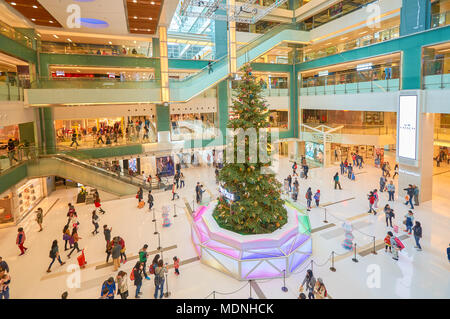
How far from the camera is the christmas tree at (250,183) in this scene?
978 cm

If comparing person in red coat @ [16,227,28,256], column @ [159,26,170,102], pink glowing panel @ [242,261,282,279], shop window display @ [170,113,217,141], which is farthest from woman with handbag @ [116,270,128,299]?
shop window display @ [170,113,217,141]

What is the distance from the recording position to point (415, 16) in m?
15.1

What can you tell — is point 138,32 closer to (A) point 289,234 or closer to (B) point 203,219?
(B) point 203,219

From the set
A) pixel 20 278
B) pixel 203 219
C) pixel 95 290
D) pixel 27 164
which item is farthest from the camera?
pixel 27 164

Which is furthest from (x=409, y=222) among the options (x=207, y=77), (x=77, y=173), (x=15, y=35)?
(x=15, y=35)

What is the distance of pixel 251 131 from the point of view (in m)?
9.92

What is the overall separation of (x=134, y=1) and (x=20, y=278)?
13171 millimetres

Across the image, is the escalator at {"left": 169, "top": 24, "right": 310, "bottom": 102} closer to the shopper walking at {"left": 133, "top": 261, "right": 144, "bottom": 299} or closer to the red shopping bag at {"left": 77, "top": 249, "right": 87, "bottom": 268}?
the red shopping bag at {"left": 77, "top": 249, "right": 87, "bottom": 268}

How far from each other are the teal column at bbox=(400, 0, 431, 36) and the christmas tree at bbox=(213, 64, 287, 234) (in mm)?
11442

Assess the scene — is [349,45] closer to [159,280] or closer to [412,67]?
[412,67]

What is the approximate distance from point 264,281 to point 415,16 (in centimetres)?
1608

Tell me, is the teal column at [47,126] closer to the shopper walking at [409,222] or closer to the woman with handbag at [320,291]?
the woman with handbag at [320,291]

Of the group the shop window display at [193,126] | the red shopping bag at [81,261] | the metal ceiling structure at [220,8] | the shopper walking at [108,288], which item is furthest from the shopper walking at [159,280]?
the shop window display at [193,126]

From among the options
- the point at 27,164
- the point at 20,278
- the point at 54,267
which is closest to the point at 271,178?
the point at 54,267
